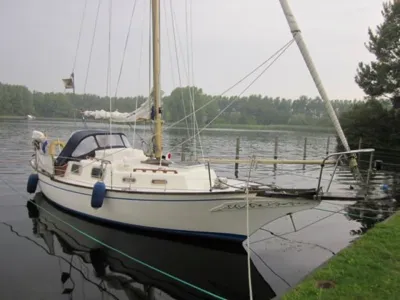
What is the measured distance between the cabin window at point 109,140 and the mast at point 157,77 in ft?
6.81

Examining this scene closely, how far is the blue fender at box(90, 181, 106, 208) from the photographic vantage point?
898 centimetres

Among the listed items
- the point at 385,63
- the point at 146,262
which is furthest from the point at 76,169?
the point at 385,63

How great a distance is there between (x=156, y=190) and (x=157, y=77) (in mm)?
3476

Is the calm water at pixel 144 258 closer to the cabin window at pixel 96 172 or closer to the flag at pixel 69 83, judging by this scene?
the cabin window at pixel 96 172

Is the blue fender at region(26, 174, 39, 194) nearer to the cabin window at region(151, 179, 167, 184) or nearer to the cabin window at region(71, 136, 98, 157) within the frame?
the cabin window at region(71, 136, 98, 157)

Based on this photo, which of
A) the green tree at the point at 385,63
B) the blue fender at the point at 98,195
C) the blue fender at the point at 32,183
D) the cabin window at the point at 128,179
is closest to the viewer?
the blue fender at the point at 98,195

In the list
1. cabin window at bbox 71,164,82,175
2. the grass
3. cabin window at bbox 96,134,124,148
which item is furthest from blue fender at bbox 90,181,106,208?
the grass

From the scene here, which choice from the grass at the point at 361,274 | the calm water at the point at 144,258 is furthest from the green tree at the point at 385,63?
the grass at the point at 361,274

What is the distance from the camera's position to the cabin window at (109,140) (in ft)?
39.0

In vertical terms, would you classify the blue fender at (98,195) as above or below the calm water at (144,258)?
above

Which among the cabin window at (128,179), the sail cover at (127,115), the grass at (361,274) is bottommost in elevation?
the grass at (361,274)

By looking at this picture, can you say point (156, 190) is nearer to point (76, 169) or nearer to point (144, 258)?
point (144, 258)

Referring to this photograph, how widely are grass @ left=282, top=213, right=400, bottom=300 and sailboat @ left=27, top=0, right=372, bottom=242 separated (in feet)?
4.33

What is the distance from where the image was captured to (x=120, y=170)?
9.80 m
